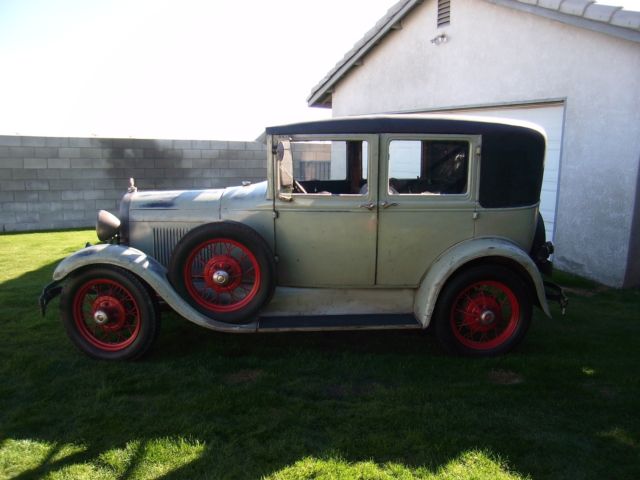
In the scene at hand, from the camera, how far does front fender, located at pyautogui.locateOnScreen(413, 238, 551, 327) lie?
13.3 feet

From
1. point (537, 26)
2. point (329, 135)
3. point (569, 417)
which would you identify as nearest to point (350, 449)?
point (569, 417)

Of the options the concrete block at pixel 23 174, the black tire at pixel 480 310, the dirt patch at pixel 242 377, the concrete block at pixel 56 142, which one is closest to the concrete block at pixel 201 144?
the concrete block at pixel 56 142

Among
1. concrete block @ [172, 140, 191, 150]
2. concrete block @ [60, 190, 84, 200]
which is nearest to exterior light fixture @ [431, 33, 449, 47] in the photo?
concrete block @ [172, 140, 191, 150]

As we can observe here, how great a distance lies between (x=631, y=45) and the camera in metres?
5.85

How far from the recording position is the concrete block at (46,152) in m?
10.6

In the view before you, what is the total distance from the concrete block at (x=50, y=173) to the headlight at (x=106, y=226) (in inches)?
294

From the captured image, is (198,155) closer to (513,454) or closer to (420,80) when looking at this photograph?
(420,80)

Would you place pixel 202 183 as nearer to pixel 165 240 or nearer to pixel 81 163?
pixel 81 163

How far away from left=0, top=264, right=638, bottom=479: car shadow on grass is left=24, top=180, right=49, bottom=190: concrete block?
7.03 metres

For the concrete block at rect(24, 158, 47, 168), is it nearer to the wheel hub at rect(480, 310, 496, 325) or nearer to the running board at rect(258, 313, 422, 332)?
the running board at rect(258, 313, 422, 332)

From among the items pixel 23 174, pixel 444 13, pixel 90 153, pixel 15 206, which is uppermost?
pixel 444 13

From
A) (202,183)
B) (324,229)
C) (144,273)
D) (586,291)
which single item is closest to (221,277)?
(144,273)

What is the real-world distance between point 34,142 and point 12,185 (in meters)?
0.99

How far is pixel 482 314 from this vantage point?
4.19 metres
